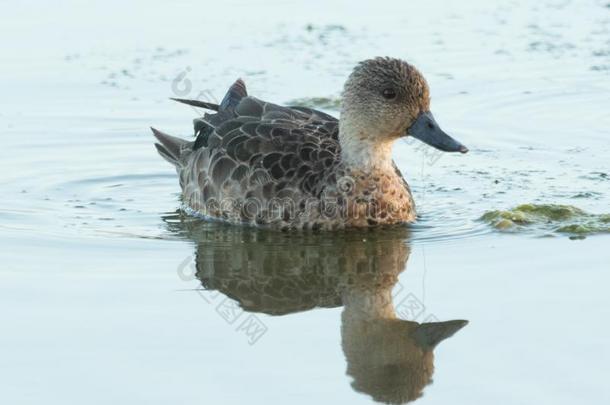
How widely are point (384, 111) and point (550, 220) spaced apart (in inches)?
55.1

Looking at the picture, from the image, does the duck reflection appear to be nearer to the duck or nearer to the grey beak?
the grey beak

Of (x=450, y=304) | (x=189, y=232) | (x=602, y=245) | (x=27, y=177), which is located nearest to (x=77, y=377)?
(x=450, y=304)

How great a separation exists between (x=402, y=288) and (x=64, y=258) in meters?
2.24

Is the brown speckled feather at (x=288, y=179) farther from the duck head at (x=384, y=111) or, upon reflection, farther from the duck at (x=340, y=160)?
the duck head at (x=384, y=111)

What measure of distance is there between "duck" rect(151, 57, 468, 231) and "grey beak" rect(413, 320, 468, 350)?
2006mm

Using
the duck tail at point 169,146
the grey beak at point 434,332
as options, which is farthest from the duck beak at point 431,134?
the duck tail at point 169,146

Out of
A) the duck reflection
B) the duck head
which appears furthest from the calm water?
the duck head

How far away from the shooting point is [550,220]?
31.2 ft

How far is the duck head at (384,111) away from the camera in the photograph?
9312 mm

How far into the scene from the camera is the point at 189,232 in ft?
32.0

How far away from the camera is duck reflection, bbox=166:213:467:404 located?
22.6ft

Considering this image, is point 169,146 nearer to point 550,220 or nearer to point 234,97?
point 234,97

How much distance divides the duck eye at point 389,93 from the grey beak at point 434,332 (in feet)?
7.71

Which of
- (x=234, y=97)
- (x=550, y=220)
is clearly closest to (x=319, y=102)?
(x=234, y=97)
